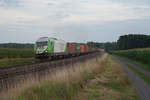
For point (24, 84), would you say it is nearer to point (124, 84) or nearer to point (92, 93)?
point (92, 93)

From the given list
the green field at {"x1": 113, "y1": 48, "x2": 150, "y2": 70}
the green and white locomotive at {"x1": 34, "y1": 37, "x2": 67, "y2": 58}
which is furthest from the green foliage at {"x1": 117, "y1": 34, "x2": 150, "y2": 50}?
the green and white locomotive at {"x1": 34, "y1": 37, "x2": 67, "y2": 58}

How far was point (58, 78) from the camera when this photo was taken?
37.5ft

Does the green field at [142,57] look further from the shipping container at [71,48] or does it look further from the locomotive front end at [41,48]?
the locomotive front end at [41,48]

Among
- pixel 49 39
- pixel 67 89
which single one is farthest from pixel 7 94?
pixel 49 39

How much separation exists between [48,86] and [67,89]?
105 centimetres

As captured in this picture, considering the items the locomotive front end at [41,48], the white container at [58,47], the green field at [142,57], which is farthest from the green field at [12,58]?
the green field at [142,57]

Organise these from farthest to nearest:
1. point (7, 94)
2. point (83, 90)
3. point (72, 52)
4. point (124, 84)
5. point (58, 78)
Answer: point (72, 52) < point (124, 84) < point (58, 78) < point (83, 90) < point (7, 94)

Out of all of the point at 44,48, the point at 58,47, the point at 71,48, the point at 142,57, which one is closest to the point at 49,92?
the point at 44,48

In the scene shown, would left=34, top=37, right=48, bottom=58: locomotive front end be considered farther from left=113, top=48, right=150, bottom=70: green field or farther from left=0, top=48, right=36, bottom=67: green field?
left=113, top=48, right=150, bottom=70: green field

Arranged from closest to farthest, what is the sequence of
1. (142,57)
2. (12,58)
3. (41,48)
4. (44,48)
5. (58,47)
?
1. (44,48)
2. (41,48)
3. (58,47)
4. (12,58)
5. (142,57)

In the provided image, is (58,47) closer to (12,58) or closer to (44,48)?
(44,48)

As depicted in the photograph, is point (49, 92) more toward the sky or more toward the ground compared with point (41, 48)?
more toward the ground

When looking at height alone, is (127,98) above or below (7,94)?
below

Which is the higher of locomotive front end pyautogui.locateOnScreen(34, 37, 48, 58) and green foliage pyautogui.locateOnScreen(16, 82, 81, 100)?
locomotive front end pyautogui.locateOnScreen(34, 37, 48, 58)
